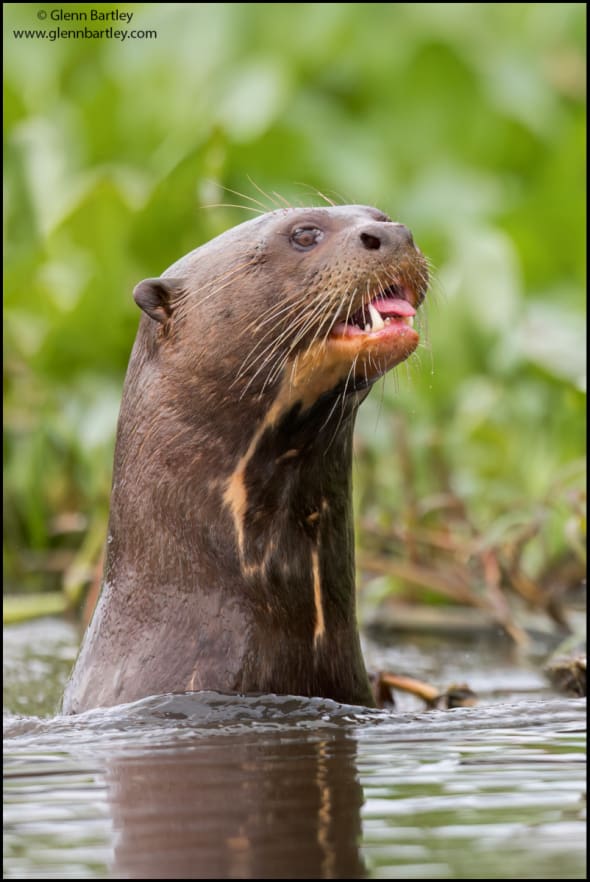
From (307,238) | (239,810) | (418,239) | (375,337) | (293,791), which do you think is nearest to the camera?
(239,810)

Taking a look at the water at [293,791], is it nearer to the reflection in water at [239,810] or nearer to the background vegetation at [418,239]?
the reflection in water at [239,810]

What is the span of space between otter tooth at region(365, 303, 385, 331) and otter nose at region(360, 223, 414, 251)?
0.13 meters

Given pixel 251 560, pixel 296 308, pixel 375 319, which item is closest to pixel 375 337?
pixel 375 319

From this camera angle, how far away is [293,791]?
2805mm

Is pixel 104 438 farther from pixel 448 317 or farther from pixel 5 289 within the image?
pixel 448 317

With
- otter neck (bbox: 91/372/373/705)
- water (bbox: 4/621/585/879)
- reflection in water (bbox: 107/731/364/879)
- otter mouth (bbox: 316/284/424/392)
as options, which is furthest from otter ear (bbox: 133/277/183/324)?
reflection in water (bbox: 107/731/364/879)

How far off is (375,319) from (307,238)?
282mm

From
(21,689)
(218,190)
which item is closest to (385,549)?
(218,190)

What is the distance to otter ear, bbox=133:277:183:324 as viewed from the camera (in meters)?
4.03

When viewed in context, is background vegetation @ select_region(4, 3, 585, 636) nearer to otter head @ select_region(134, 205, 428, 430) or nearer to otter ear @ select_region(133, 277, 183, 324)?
otter head @ select_region(134, 205, 428, 430)

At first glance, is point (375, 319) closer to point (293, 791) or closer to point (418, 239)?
point (293, 791)

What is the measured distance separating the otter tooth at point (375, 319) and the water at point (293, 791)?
0.80m

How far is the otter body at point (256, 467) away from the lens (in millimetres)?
3822

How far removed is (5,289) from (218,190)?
3.30 feet
